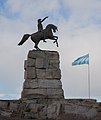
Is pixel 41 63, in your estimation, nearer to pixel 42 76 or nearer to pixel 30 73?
pixel 42 76

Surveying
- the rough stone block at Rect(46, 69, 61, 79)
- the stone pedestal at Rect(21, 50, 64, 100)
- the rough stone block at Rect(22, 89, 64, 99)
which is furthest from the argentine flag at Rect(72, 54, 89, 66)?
the rough stone block at Rect(22, 89, 64, 99)

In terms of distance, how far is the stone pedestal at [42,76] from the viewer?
20656 mm

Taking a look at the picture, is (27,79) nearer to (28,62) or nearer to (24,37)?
(28,62)

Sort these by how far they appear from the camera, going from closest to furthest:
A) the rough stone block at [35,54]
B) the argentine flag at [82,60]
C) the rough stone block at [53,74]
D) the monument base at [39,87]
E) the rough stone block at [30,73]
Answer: the monument base at [39,87]
the rough stone block at [30,73]
the rough stone block at [53,74]
the rough stone block at [35,54]
the argentine flag at [82,60]

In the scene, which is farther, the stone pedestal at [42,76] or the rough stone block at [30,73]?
the rough stone block at [30,73]

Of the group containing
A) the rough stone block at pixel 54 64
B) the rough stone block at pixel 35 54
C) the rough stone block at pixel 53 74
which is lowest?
the rough stone block at pixel 53 74

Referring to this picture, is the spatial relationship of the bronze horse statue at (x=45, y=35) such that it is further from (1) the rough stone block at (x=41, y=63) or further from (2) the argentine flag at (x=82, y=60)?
(2) the argentine flag at (x=82, y=60)

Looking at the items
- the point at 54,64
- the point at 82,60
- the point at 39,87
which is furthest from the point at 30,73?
the point at 82,60

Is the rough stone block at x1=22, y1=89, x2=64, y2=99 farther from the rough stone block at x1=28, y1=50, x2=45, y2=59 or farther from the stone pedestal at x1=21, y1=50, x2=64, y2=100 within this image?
the rough stone block at x1=28, y1=50, x2=45, y2=59

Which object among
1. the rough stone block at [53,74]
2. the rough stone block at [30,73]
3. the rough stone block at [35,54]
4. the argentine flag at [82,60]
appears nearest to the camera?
the rough stone block at [30,73]

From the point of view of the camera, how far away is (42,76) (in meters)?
20.9

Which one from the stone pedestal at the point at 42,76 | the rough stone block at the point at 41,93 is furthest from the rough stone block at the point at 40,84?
the rough stone block at the point at 41,93

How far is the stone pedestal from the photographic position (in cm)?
2066

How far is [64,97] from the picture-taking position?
69.6 ft
